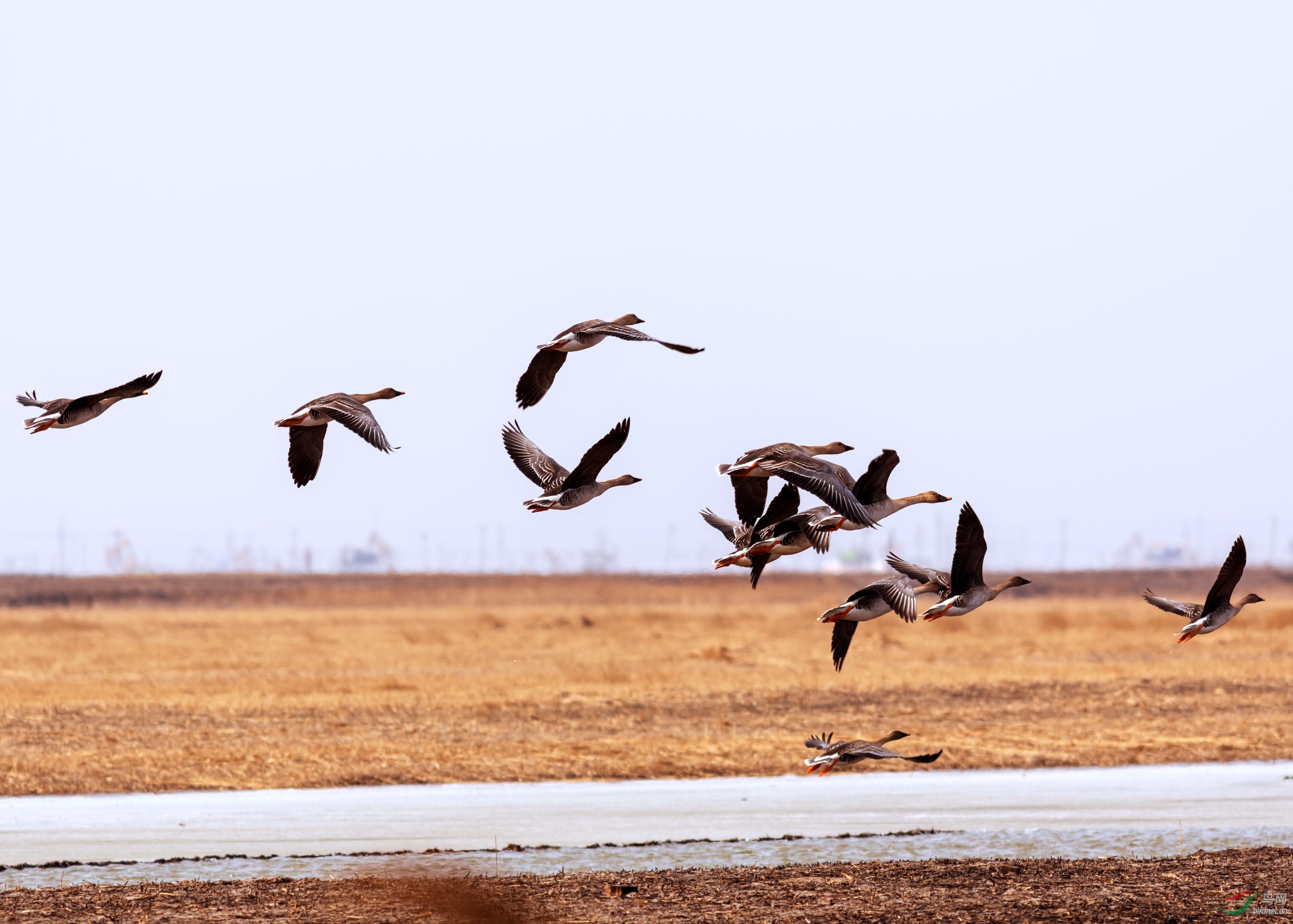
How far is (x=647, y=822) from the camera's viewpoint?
20078 millimetres

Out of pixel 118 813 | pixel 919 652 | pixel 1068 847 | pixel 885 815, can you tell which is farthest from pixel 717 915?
pixel 919 652

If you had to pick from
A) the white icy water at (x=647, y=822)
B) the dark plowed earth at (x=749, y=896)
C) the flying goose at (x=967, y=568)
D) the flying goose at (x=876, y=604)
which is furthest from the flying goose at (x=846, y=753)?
the white icy water at (x=647, y=822)

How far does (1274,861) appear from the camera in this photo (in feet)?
54.2

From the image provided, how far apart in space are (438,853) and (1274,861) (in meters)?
8.38

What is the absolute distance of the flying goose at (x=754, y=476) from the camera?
37.2 ft

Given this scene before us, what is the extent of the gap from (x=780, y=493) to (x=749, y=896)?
4631mm

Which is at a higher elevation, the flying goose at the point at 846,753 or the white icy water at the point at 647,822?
the flying goose at the point at 846,753

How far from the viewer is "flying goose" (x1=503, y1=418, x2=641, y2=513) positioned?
1192cm

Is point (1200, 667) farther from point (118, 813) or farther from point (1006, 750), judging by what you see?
point (118, 813)

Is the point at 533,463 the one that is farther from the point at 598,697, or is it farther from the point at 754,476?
the point at 598,697

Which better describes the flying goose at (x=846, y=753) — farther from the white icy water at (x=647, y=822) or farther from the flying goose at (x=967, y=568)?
the white icy water at (x=647, y=822)

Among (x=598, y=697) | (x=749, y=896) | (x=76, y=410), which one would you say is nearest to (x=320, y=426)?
(x=76, y=410)

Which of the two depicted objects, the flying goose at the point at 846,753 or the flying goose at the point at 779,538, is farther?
the flying goose at the point at 846,753

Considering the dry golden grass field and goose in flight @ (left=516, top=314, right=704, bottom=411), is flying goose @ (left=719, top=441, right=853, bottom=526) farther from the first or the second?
the dry golden grass field
